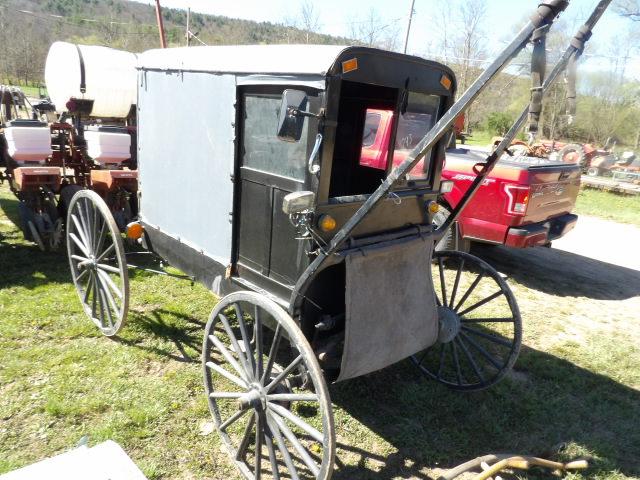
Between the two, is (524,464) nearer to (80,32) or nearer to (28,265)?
(28,265)

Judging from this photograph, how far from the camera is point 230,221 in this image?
3.14 m

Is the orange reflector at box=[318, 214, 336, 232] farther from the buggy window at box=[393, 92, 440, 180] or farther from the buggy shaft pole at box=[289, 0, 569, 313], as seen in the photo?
the buggy window at box=[393, 92, 440, 180]

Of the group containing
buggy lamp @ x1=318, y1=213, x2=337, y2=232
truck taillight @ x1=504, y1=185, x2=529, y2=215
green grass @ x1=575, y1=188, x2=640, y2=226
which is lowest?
green grass @ x1=575, y1=188, x2=640, y2=226

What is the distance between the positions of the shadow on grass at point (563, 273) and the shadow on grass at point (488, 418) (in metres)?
2.52

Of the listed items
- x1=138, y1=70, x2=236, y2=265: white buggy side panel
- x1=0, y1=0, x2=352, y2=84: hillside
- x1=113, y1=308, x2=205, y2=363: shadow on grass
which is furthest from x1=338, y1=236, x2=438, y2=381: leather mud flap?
x1=0, y1=0, x2=352, y2=84: hillside

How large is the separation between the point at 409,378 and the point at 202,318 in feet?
6.76

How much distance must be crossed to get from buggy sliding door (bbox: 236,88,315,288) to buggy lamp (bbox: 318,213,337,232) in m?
0.19

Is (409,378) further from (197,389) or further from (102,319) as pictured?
(102,319)

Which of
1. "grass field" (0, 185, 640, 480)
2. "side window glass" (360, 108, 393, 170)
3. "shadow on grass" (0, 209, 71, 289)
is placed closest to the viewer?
"grass field" (0, 185, 640, 480)

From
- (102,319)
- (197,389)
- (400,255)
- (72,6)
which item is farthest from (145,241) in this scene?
(72,6)

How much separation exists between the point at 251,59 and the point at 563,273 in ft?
20.0

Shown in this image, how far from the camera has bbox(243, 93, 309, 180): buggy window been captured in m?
2.64

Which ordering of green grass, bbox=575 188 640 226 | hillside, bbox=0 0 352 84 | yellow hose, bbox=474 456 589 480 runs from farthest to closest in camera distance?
hillside, bbox=0 0 352 84
green grass, bbox=575 188 640 226
yellow hose, bbox=474 456 589 480

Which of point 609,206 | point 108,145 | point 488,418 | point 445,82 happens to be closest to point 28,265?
point 108,145
